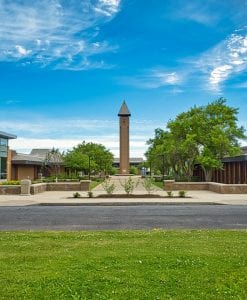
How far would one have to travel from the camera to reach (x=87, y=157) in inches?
2467

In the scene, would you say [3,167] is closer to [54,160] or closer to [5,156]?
[5,156]

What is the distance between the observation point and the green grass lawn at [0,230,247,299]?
211 inches

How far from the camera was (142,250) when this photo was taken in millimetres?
7648

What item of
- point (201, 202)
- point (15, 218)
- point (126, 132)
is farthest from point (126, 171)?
point (15, 218)

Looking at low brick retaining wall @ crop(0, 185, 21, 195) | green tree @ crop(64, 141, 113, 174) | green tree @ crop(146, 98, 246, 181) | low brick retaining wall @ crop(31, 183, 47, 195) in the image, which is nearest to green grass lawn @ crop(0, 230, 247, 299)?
low brick retaining wall @ crop(31, 183, 47, 195)

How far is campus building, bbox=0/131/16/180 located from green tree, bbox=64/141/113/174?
33.1ft

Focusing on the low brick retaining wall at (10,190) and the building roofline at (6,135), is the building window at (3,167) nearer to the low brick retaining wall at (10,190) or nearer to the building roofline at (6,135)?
the building roofline at (6,135)

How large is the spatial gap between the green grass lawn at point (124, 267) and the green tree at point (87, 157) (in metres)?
49.8

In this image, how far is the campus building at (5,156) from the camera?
1933 inches

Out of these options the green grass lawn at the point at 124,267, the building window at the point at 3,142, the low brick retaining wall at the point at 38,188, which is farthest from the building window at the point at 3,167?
the green grass lawn at the point at 124,267

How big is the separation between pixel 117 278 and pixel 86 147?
66466 mm

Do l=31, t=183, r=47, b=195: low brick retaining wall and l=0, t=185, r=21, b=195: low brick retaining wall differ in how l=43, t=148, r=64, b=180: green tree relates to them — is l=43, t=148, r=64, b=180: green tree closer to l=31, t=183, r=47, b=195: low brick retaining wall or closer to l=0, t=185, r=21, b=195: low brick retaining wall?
l=31, t=183, r=47, b=195: low brick retaining wall

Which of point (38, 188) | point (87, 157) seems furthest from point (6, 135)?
point (38, 188)

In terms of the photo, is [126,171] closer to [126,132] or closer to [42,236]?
[126,132]
